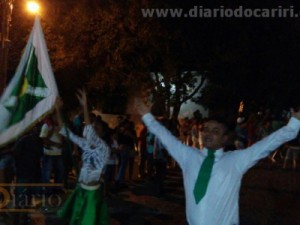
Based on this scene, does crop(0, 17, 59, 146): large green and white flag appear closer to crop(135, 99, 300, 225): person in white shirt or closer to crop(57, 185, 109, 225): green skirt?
crop(57, 185, 109, 225): green skirt

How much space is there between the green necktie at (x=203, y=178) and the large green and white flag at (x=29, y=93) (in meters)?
3.15

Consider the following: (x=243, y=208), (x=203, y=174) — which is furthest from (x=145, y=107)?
(x=243, y=208)

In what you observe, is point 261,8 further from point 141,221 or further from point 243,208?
point 141,221

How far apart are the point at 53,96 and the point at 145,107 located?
2461 mm

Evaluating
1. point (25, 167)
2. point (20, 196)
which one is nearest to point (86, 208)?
point (25, 167)

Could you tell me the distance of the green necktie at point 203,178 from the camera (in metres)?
4.45

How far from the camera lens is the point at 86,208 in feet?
25.4

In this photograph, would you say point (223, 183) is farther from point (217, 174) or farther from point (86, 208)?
point (86, 208)

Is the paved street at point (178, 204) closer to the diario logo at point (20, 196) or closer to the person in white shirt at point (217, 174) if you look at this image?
the diario logo at point (20, 196)

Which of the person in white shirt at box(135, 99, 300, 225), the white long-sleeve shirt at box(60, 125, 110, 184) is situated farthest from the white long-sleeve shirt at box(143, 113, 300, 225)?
the white long-sleeve shirt at box(60, 125, 110, 184)

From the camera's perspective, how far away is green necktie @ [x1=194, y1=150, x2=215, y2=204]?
14.6ft

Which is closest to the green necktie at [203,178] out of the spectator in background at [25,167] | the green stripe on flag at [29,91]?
the green stripe on flag at [29,91]

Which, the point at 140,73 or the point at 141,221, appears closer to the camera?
the point at 141,221

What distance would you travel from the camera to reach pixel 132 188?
13.6 meters
